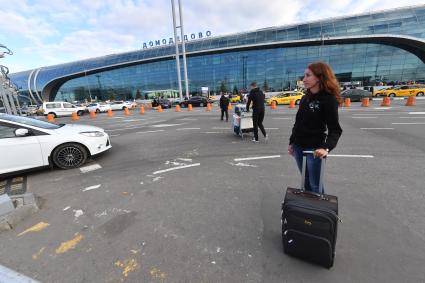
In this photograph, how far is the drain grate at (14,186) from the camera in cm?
419

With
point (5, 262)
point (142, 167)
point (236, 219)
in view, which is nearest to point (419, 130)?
point (236, 219)

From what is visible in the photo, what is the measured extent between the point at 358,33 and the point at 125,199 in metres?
64.4

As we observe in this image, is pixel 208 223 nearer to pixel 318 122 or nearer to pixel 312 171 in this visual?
pixel 312 171

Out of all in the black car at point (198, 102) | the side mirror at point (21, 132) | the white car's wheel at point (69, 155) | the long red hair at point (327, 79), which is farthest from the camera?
the black car at point (198, 102)

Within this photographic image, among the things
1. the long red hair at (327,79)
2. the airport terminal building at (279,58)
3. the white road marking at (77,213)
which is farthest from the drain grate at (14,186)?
the airport terminal building at (279,58)

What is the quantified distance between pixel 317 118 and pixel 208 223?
185 centimetres

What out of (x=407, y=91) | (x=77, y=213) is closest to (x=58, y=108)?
(x=77, y=213)

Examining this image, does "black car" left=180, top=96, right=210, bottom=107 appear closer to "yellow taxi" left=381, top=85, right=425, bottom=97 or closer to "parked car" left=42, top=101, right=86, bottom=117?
"parked car" left=42, top=101, right=86, bottom=117

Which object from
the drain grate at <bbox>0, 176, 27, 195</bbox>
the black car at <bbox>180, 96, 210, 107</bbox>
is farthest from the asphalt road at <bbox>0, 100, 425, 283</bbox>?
the black car at <bbox>180, 96, 210, 107</bbox>

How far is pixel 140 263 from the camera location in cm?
226

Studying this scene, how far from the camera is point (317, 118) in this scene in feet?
7.75

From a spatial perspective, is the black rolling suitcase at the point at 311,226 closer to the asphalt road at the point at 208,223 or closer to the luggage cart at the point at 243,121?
the asphalt road at the point at 208,223

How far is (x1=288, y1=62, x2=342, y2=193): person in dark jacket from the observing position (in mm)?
2250

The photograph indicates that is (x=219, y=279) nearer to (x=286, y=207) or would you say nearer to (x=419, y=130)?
(x=286, y=207)
